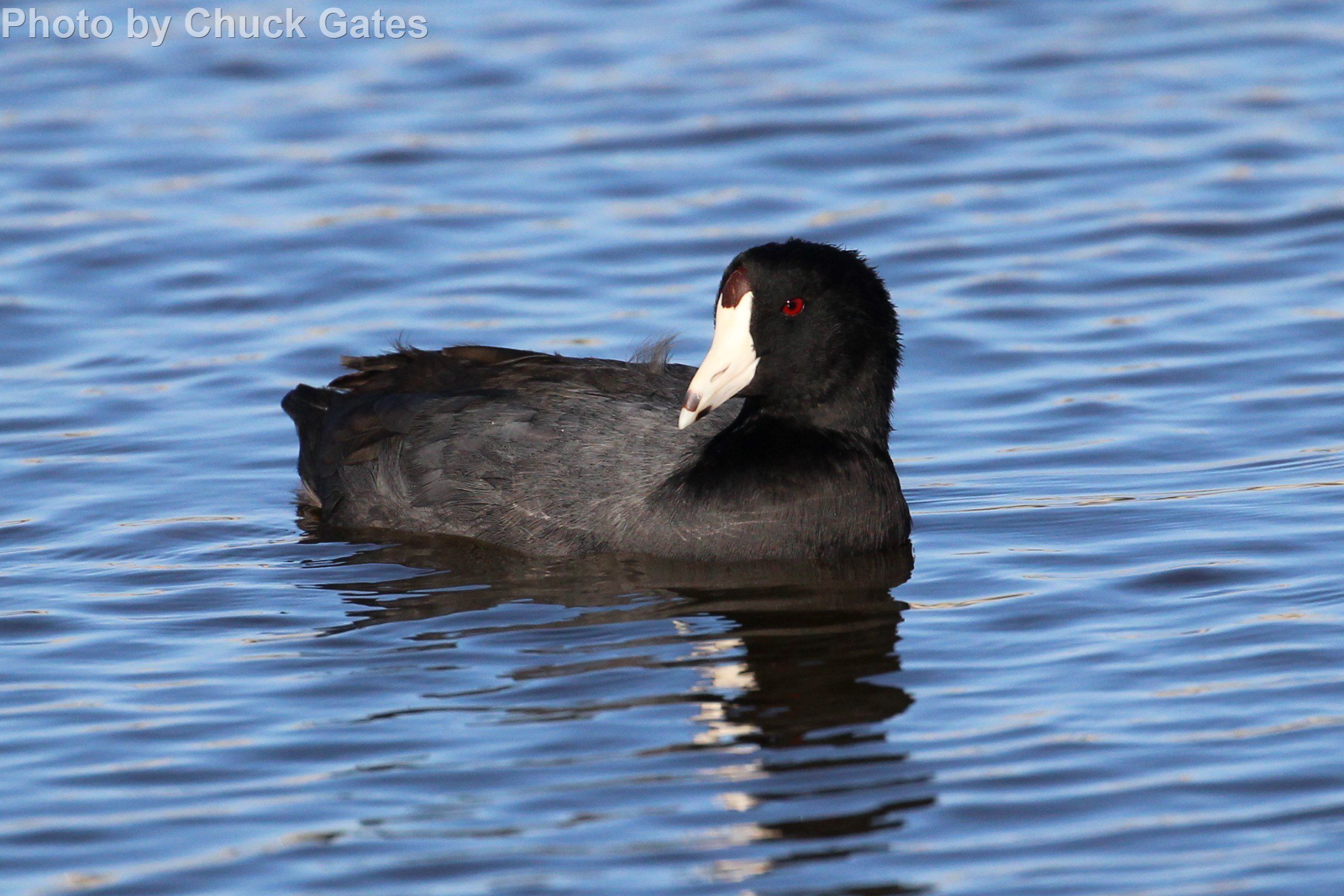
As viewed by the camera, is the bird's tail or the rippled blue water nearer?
the rippled blue water

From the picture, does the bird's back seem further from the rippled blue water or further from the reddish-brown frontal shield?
the reddish-brown frontal shield

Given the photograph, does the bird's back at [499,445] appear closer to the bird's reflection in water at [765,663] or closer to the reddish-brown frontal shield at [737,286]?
the bird's reflection in water at [765,663]

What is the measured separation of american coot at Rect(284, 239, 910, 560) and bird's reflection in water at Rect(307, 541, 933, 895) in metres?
0.11

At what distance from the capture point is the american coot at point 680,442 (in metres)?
6.16

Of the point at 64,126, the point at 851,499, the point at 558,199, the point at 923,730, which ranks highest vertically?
the point at 64,126

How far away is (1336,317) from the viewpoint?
855 centimetres

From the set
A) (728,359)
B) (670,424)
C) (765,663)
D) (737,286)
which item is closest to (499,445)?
(670,424)

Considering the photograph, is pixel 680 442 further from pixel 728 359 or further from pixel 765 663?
pixel 765 663

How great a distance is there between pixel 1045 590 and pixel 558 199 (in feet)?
17.0

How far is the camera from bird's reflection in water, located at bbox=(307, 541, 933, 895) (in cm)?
441

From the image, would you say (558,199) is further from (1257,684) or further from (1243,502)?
(1257,684)

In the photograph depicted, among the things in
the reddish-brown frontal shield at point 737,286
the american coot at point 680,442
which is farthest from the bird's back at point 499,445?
the reddish-brown frontal shield at point 737,286

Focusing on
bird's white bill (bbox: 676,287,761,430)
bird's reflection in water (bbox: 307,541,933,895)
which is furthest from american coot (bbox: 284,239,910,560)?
bird's reflection in water (bbox: 307,541,933,895)

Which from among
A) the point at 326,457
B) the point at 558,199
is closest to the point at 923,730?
the point at 326,457
